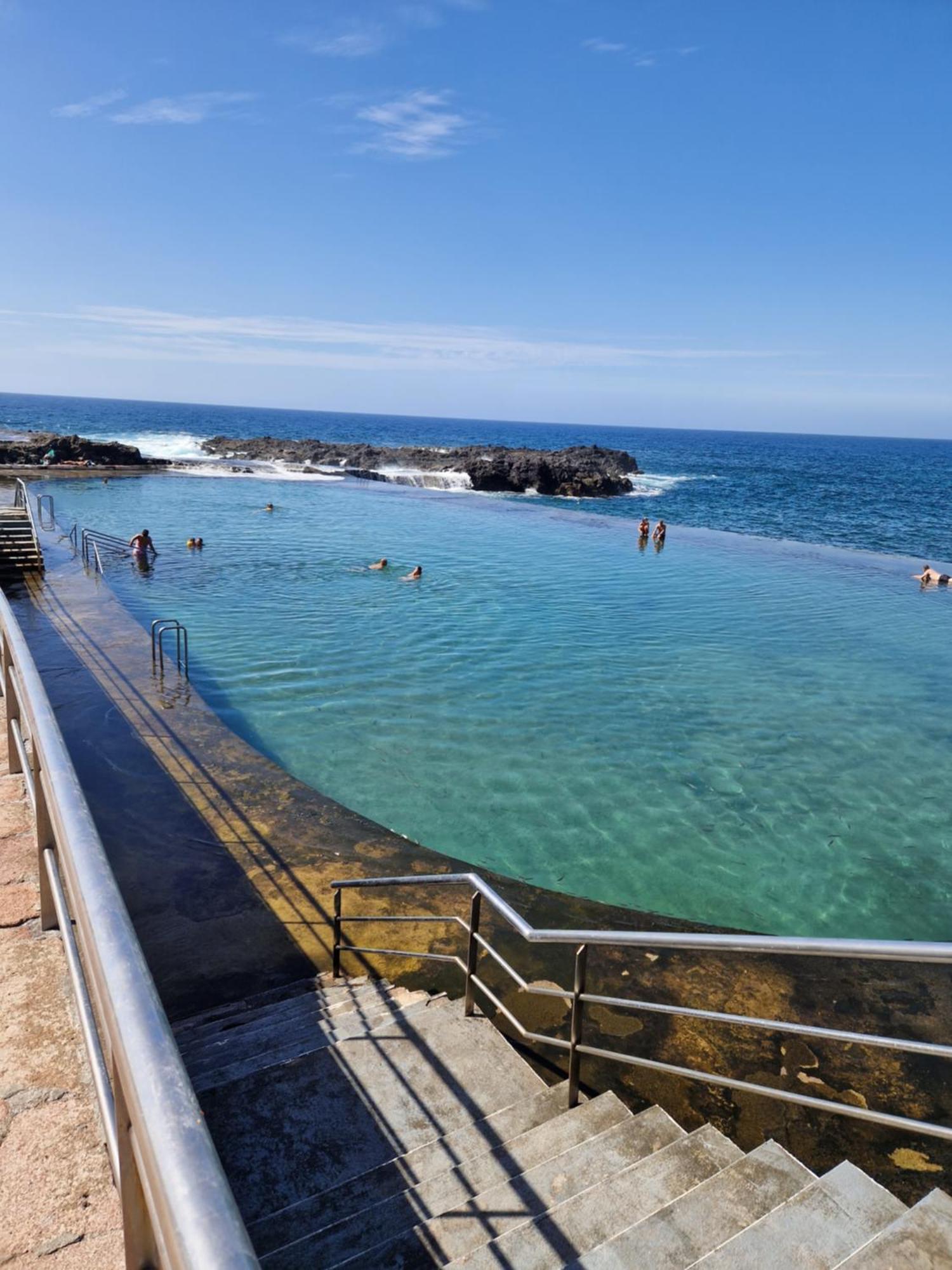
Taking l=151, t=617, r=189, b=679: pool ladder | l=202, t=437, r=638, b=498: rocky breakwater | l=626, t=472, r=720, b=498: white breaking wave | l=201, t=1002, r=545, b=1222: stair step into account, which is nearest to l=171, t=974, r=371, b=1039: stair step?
l=201, t=1002, r=545, b=1222: stair step

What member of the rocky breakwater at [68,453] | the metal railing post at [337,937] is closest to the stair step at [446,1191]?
the metal railing post at [337,937]

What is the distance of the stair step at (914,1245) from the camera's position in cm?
237

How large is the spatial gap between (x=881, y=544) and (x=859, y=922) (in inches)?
1553

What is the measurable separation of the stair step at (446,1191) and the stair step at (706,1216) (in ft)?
2.13

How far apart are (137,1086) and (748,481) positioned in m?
89.5

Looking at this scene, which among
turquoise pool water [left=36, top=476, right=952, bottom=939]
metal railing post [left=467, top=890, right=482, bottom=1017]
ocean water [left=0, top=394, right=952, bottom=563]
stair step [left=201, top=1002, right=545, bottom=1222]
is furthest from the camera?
ocean water [left=0, top=394, right=952, bottom=563]

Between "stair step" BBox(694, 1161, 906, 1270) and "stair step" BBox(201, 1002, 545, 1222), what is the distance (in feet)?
5.22

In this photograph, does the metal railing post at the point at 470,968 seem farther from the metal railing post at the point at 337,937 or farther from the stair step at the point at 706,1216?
the stair step at the point at 706,1216

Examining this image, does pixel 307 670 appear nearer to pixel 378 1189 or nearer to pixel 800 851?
pixel 800 851

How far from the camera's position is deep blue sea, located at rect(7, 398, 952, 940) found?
976cm

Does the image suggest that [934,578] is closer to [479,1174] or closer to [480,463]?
[479,1174]

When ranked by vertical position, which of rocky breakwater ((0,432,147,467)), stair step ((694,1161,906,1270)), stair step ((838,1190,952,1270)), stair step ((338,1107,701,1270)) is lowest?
stair step ((338,1107,701,1270))

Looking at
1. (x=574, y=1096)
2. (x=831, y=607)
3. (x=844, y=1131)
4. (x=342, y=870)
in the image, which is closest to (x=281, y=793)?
(x=342, y=870)

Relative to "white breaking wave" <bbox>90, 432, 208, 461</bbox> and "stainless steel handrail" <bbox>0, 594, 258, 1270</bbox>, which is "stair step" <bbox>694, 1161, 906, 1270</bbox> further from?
"white breaking wave" <bbox>90, 432, 208, 461</bbox>
